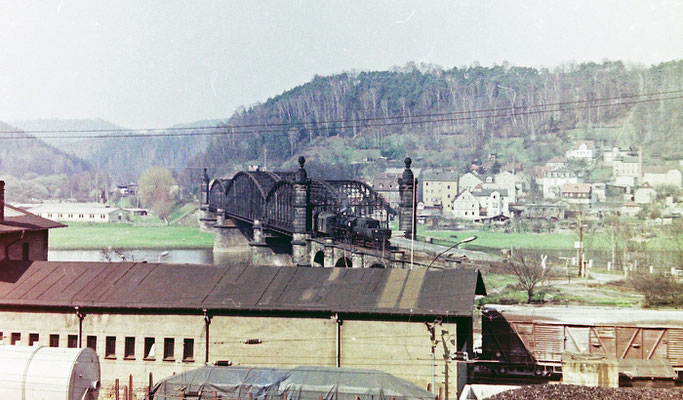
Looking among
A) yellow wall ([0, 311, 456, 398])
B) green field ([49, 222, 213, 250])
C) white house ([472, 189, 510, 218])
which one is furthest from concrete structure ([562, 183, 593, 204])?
yellow wall ([0, 311, 456, 398])

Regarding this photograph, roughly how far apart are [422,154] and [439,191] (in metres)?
24.5

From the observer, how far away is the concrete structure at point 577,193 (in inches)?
5507

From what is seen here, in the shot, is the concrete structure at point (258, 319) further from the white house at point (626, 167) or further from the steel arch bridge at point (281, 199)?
the white house at point (626, 167)

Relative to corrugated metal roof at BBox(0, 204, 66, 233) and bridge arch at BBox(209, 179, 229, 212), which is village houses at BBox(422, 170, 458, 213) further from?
corrugated metal roof at BBox(0, 204, 66, 233)

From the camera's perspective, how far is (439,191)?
485 ft

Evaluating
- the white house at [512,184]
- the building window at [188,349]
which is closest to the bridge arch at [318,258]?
the building window at [188,349]

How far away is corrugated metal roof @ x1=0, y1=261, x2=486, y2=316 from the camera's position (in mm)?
29703

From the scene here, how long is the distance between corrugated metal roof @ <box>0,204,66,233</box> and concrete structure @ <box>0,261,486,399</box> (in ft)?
29.1

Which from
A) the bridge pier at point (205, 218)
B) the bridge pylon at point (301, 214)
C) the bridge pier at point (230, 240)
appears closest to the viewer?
the bridge pylon at point (301, 214)

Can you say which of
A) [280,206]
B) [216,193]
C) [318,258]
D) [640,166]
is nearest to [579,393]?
[318,258]

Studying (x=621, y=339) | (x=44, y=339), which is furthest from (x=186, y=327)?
(x=621, y=339)

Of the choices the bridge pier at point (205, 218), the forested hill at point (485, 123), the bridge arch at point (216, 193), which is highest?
the forested hill at point (485, 123)

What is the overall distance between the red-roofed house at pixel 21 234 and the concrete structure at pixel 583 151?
4880 inches

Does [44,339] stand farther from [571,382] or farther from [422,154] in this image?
[422,154]
